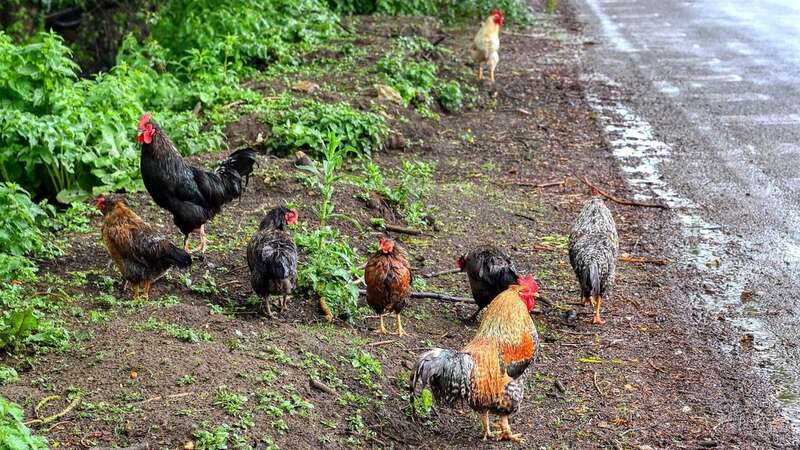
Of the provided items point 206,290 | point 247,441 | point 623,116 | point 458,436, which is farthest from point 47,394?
point 623,116

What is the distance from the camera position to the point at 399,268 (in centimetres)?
736

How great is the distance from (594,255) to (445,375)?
8.29 ft

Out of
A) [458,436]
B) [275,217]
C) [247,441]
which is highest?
[275,217]

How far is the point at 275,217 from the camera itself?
762cm

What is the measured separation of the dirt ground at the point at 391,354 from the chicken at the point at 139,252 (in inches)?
9.2

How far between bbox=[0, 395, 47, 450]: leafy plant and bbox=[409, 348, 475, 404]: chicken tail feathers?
2.19 metres

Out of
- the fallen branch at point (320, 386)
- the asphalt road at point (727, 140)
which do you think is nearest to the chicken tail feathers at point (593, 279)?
the asphalt road at point (727, 140)

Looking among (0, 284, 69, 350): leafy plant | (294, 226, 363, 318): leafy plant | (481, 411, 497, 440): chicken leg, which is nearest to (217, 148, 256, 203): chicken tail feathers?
(294, 226, 363, 318): leafy plant

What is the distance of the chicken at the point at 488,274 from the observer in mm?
7672

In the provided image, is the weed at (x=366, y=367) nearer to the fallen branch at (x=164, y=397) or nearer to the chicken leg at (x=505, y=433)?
the chicken leg at (x=505, y=433)

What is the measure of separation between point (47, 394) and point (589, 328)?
4.27 meters

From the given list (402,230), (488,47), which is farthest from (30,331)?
(488,47)

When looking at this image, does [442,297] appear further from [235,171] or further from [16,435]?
[16,435]

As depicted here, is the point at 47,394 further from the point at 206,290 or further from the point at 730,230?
the point at 730,230
